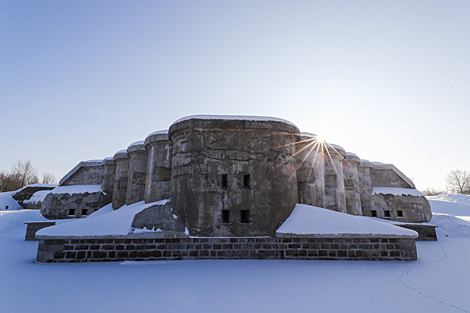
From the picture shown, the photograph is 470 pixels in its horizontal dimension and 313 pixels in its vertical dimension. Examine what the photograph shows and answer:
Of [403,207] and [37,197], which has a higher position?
[37,197]

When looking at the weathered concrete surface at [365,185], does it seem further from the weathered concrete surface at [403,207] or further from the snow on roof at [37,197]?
the snow on roof at [37,197]

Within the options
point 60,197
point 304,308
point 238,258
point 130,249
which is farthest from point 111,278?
point 60,197

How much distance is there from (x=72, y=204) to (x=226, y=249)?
1024cm

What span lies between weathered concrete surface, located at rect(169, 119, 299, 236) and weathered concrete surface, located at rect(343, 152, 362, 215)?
6.42 meters

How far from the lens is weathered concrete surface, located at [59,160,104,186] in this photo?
14133 mm

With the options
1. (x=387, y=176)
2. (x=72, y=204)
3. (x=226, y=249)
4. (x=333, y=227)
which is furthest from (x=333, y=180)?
(x=72, y=204)

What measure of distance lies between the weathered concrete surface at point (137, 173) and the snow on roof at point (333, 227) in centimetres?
629

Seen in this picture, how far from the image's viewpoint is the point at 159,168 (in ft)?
29.0

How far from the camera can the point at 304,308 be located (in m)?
3.01

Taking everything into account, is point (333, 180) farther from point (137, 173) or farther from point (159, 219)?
point (137, 173)

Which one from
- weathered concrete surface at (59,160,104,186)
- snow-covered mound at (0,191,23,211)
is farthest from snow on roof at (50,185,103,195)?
snow-covered mound at (0,191,23,211)

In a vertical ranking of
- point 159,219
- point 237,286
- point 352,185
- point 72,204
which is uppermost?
point 352,185

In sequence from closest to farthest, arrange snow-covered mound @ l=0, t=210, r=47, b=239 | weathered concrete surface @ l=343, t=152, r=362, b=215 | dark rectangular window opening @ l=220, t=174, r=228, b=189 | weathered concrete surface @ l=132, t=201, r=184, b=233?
weathered concrete surface @ l=132, t=201, r=184, b=233 → dark rectangular window opening @ l=220, t=174, r=228, b=189 → snow-covered mound @ l=0, t=210, r=47, b=239 → weathered concrete surface @ l=343, t=152, r=362, b=215

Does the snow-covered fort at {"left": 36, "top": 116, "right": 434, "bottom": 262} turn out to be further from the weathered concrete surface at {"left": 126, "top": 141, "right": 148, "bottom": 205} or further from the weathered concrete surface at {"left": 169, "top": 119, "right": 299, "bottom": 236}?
the weathered concrete surface at {"left": 126, "top": 141, "right": 148, "bottom": 205}
